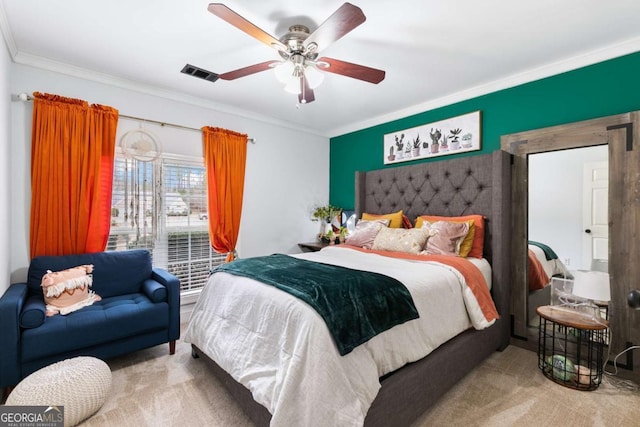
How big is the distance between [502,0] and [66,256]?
3792mm

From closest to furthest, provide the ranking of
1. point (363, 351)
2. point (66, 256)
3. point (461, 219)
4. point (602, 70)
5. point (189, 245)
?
point (363, 351), point (602, 70), point (66, 256), point (461, 219), point (189, 245)

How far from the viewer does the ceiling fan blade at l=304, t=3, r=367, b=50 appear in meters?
1.46

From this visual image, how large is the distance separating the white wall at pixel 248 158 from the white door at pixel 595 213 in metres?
3.21

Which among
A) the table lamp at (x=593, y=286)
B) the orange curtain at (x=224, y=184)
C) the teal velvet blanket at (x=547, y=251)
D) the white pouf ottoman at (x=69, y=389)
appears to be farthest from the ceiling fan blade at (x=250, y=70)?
the teal velvet blanket at (x=547, y=251)

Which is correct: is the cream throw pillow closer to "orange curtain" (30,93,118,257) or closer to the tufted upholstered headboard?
the tufted upholstered headboard

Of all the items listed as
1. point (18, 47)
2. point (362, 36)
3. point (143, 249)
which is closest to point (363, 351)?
point (362, 36)

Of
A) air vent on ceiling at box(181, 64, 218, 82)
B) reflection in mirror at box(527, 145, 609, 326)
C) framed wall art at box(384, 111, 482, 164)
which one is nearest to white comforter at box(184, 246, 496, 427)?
reflection in mirror at box(527, 145, 609, 326)

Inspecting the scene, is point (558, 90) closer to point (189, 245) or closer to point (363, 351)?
point (363, 351)

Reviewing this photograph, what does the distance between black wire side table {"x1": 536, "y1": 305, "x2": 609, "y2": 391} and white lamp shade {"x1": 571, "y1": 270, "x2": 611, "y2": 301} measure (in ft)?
0.79

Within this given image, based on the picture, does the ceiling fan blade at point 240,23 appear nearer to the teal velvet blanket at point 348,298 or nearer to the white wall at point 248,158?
the teal velvet blanket at point 348,298

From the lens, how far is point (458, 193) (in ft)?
9.85

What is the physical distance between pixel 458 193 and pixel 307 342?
2383 mm

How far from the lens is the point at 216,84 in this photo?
3.06 m

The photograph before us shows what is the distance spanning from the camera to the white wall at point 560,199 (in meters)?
2.41
